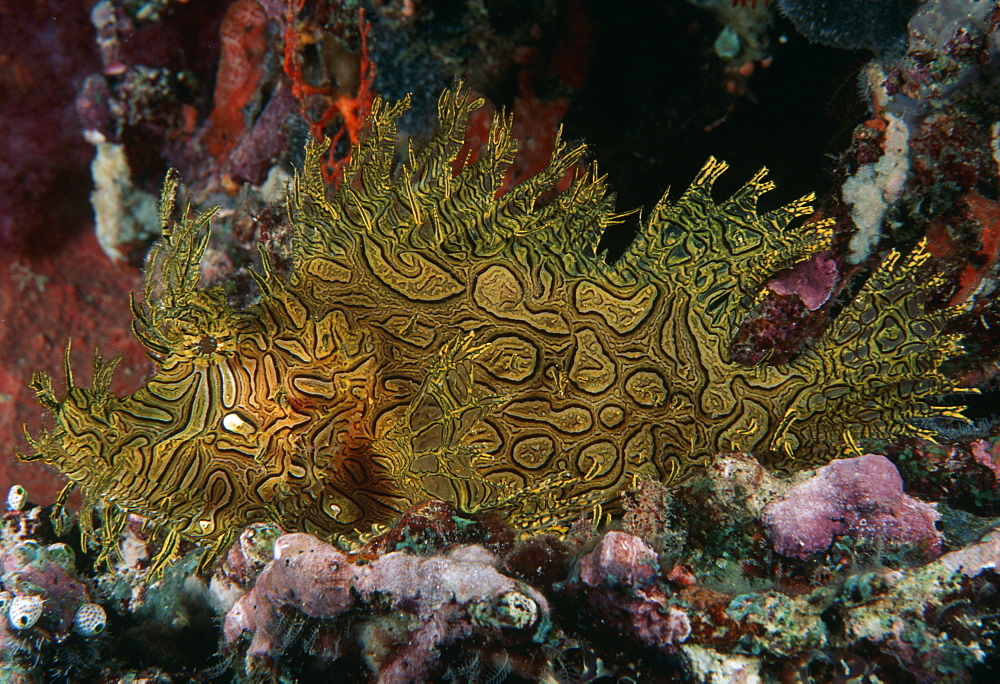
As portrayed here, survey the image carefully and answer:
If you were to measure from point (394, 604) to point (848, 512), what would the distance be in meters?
2.31

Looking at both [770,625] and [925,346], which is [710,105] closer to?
[925,346]

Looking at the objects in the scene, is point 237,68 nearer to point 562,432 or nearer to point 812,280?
point 562,432

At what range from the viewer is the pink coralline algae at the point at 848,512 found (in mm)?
2836

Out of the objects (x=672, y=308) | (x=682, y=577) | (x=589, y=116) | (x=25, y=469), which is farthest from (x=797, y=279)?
(x=25, y=469)

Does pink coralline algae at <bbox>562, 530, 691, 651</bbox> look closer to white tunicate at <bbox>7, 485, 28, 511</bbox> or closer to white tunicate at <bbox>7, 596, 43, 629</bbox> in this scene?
white tunicate at <bbox>7, 596, 43, 629</bbox>

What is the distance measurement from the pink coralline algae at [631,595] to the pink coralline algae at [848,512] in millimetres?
735

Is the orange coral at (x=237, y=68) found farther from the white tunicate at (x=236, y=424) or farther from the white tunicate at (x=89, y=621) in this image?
the white tunicate at (x=89, y=621)

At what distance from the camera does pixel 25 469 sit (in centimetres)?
804

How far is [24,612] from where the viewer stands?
359 cm

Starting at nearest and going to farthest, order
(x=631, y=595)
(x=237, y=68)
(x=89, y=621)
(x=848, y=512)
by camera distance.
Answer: (x=631, y=595)
(x=848, y=512)
(x=89, y=621)
(x=237, y=68)

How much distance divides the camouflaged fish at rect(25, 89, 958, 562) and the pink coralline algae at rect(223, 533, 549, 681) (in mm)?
464

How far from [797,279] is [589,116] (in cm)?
297

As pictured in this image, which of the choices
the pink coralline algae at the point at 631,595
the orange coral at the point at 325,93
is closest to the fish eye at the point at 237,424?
the pink coralline algae at the point at 631,595

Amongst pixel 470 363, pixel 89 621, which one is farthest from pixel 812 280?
pixel 89 621
